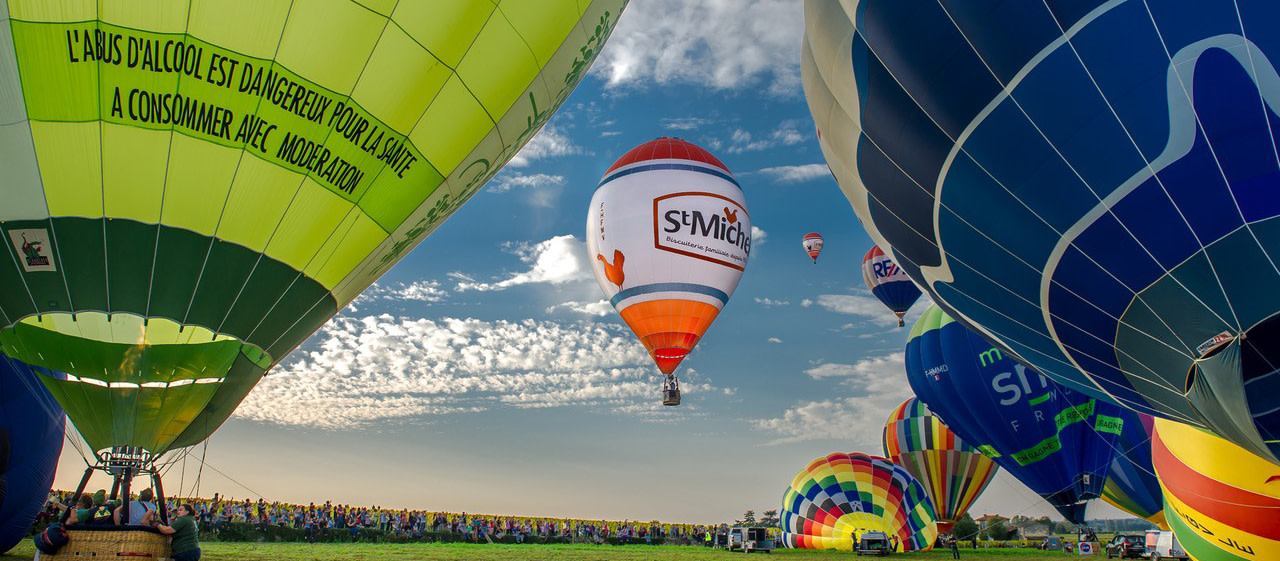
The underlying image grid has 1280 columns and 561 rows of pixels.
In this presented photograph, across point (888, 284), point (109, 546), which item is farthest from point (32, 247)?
point (888, 284)

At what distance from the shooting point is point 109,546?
4.66 metres

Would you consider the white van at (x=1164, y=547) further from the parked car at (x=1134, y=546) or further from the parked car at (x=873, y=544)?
the parked car at (x=873, y=544)

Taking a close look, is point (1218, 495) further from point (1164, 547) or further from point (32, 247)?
point (1164, 547)

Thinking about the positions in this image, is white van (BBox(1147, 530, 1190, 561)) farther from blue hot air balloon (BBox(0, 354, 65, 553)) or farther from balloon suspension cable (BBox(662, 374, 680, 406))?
blue hot air balloon (BBox(0, 354, 65, 553))

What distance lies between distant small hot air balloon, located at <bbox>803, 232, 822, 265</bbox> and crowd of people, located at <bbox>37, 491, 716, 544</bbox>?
1269cm

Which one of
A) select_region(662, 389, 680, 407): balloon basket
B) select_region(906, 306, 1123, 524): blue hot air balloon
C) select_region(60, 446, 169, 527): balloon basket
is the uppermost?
select_region(662, 389, 680, 407): balloon basket

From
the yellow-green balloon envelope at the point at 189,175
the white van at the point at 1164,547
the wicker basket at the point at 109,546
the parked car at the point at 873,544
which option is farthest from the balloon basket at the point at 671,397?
the wicker basket at the point at 109,546

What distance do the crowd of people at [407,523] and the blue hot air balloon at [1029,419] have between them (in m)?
13.3

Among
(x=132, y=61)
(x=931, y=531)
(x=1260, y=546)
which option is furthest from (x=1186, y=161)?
(x=931, y=531)

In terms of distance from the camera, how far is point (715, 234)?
18.8m

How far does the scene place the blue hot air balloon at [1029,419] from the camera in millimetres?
14883

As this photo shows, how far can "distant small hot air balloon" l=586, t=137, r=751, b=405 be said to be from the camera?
1858 centimetres

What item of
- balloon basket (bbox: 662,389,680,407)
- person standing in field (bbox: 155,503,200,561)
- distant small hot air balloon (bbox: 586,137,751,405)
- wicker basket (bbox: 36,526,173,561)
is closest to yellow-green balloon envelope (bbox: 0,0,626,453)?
person standing in field (bbox: 155,503,200,561)

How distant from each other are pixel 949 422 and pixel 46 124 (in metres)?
15.9
